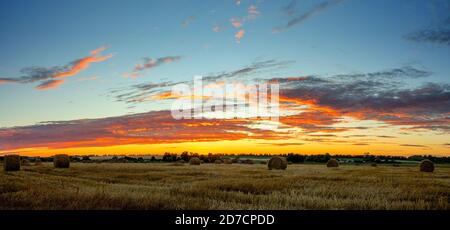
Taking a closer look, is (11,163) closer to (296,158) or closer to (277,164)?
(277,164)

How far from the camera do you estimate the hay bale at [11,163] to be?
3622 cm

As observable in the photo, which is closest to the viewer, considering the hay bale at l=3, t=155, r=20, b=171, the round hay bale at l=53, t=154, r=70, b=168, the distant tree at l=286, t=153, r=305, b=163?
the hay bale at l=3, t=155, r=20, b=171

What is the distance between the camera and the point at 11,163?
36500mm

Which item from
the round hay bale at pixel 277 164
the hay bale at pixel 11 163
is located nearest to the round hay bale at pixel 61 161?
the hay bale at pixel 11 163

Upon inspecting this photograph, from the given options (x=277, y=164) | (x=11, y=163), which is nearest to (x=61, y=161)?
(x=11, y=163)

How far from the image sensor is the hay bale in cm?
3622

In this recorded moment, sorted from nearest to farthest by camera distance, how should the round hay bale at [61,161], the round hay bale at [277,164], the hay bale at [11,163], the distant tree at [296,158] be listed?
the hay bale at [11,163] < the round hay bale at [277,164] < the round hay bale at [61,161] < the distant tree at [296,158]

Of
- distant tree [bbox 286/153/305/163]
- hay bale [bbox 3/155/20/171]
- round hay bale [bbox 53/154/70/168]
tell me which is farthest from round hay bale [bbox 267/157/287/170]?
distant tree [bbox 286/153/305/163]

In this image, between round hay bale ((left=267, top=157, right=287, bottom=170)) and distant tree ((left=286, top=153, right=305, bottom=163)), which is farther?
distant tree ((left=286, top=153, right=305, bottom=163))

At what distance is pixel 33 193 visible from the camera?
12336mm

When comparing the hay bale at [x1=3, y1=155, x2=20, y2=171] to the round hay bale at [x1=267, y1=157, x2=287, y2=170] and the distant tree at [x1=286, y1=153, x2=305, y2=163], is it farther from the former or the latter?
the distant tree at [x1=286, y1=153, x2=305, y2=163]

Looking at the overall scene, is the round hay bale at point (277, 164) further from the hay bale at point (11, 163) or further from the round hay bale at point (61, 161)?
the hay bale at point (11, 163)
